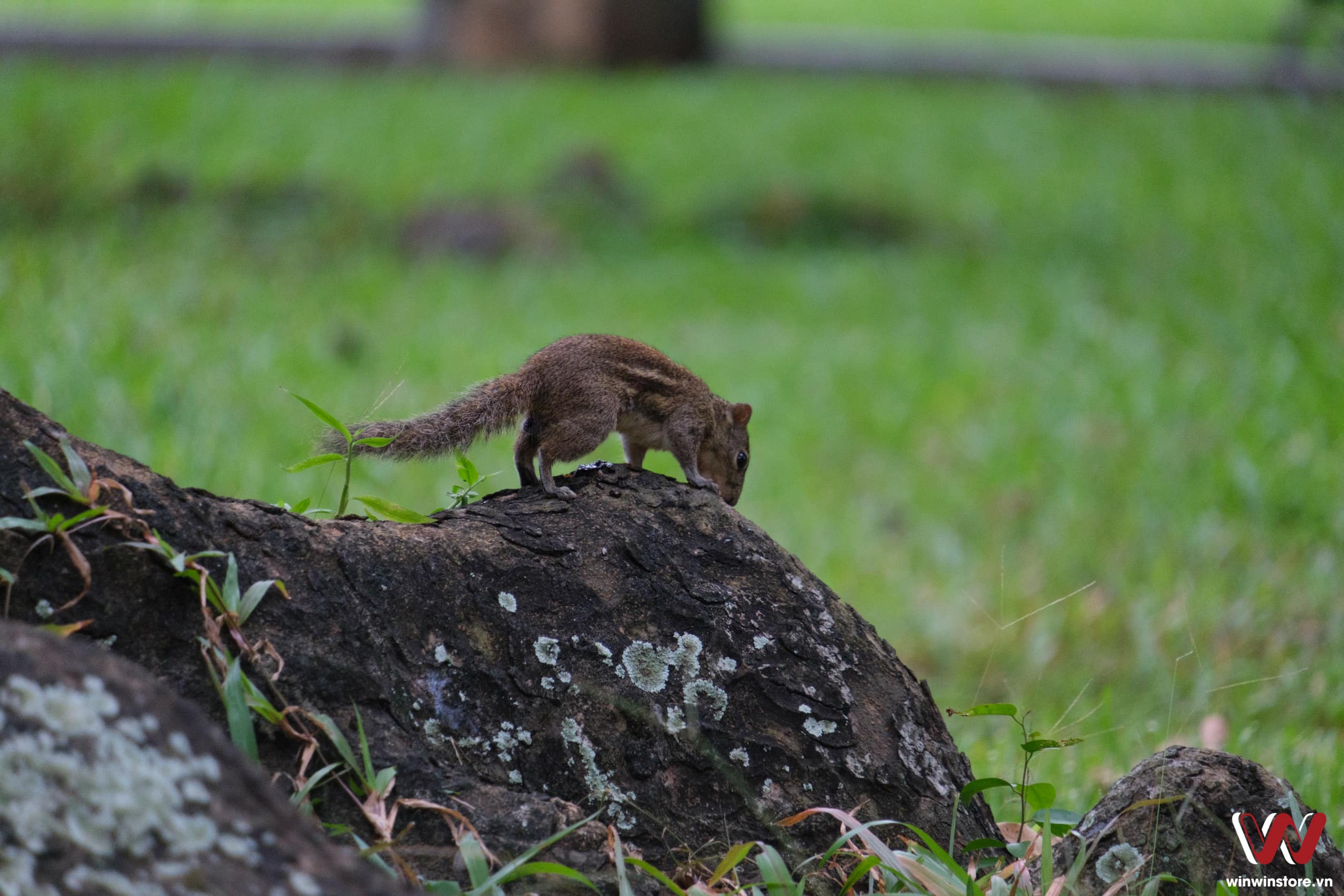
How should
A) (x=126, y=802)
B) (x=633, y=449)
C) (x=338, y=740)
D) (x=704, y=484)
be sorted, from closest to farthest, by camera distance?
(x=126, y=802)
(x=338, y=740)
(x=704, y=484)
(x=633, y=449)

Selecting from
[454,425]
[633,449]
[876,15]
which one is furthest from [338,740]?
[876,15]

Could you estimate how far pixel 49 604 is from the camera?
2.02 meters

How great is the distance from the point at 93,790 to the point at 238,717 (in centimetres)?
41

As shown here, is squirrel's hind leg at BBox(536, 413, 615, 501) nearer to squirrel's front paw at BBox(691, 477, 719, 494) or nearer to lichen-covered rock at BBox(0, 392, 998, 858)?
squirrel's front paw at BBox(691, 477, 719, 494)

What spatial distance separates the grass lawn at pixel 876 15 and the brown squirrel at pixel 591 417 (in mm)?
17247

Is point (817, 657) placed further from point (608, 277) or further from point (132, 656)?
point (608, 277)

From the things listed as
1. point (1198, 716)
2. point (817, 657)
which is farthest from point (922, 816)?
point (1198, 716)

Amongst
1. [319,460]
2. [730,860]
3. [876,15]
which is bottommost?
[730,860]

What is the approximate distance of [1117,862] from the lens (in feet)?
7.65

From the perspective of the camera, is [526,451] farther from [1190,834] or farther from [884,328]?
[884,328]

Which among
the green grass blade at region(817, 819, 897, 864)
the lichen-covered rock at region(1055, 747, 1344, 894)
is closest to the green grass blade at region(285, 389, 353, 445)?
the green grass blade at region(817, 819, 897, 864)

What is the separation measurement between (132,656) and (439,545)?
1.83 feet

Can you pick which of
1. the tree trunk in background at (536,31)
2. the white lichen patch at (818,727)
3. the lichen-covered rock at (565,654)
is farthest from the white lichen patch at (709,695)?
the tree trunk in background at (536,31)

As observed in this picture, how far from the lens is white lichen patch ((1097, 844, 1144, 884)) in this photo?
2.32 meters
